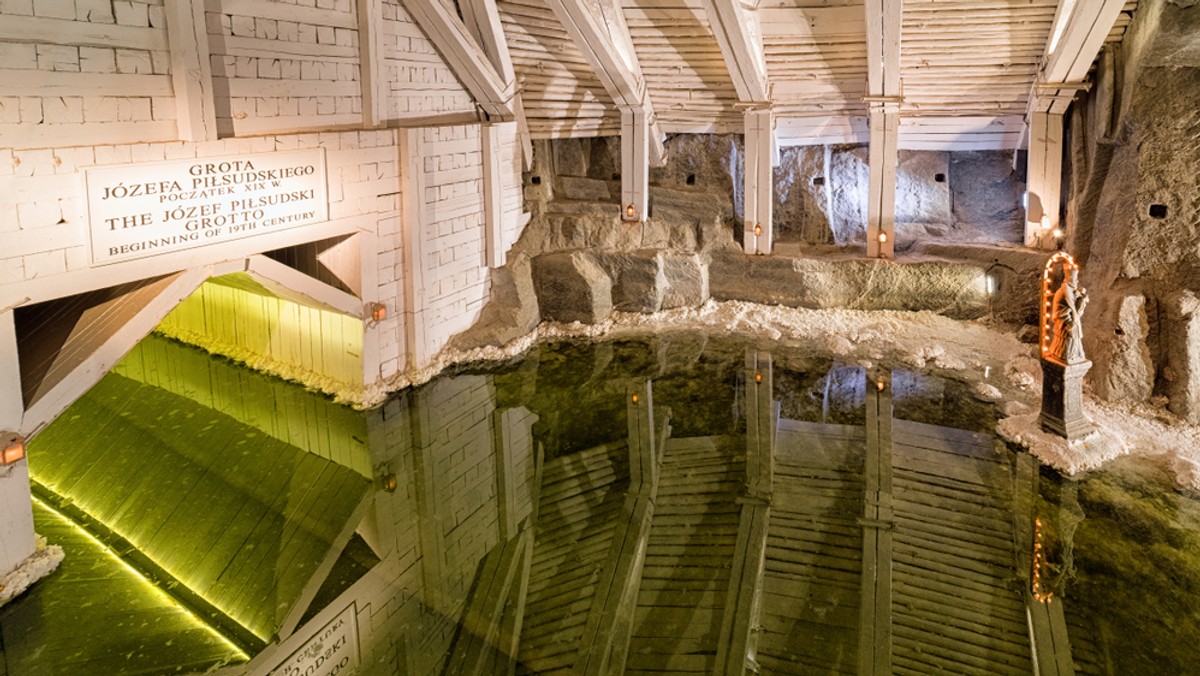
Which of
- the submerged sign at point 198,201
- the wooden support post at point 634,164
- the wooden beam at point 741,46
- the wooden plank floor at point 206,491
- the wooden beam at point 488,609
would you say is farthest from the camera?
the wooden support post at point 634,164

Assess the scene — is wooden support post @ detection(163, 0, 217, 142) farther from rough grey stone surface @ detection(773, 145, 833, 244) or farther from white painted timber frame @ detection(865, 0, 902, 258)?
rough grey stone surface @ detection(773, 145, 833, 244)

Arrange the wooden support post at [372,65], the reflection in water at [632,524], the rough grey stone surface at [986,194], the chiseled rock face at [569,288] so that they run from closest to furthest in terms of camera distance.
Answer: the reflection in water at [632,524]
the wooden support post at [372,65]
the chiseled rock face at [569,288]
the rough grey stone surface at [986,194]

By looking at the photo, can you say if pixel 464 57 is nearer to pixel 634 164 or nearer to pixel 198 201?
pixel 634 164

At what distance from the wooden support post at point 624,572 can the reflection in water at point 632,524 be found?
0.03m

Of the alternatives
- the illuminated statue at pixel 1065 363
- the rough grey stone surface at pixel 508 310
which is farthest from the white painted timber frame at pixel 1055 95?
the rough grey stone surface at pixel 508 310

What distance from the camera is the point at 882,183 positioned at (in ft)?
40.4

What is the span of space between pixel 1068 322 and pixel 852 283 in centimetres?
434

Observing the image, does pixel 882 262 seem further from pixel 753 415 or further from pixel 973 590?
pixel 973 590

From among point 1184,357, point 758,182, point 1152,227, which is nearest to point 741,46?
point 758,182

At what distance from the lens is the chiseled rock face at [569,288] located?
1187 cm

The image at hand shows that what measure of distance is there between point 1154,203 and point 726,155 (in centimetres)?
575

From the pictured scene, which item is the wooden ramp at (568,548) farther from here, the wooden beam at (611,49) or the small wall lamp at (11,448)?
the wooden beam at (611,49)

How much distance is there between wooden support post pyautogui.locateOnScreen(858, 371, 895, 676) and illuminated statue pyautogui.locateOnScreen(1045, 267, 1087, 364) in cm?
169

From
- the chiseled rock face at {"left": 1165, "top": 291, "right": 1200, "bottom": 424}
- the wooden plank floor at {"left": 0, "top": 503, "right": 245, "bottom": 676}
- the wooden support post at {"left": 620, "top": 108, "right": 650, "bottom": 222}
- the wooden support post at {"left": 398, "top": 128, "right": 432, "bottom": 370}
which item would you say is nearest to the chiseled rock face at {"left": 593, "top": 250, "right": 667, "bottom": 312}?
the wooden support post at {"left": 620, "top": 108, "right": 650, "bottom": 222}
